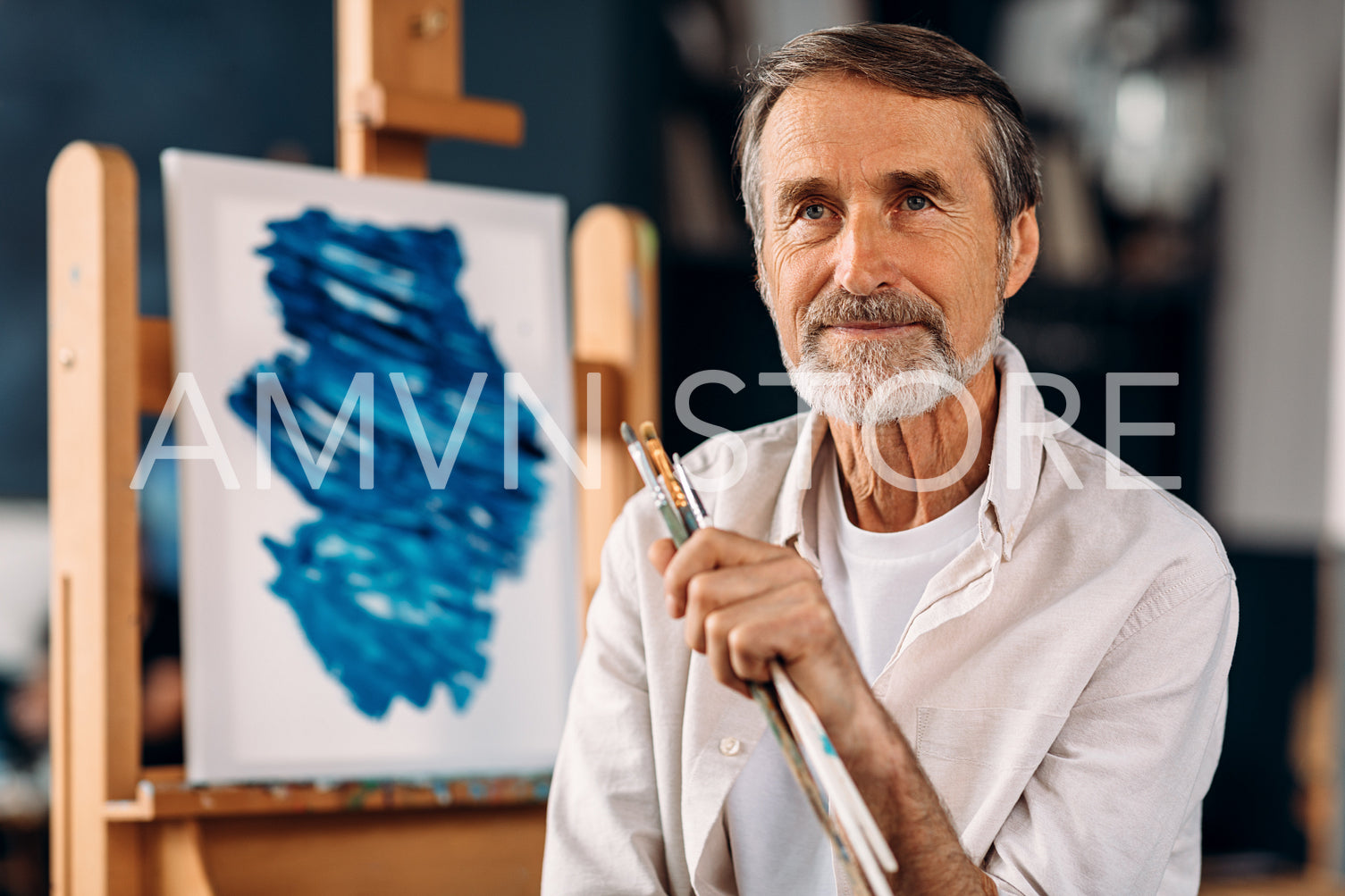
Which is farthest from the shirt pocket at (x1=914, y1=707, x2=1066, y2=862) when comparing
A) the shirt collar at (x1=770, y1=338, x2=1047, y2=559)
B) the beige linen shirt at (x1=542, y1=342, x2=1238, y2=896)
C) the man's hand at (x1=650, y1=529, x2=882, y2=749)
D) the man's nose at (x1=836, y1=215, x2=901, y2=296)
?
the man's nose at (x1=836, y1=215, x2=901, y2=296)

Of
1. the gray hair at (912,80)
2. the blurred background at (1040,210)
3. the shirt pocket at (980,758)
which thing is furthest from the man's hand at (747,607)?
the blurred background at (1040,210)

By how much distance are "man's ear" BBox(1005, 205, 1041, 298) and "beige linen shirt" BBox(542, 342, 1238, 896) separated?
0.26 feet

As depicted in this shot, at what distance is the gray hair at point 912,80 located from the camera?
1.23 meters

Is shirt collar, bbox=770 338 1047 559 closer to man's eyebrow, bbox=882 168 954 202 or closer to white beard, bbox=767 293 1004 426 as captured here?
white beard, bbox=767 293 1004 426

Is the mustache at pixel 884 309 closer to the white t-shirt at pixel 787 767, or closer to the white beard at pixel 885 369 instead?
the white beard at pixel 885 369

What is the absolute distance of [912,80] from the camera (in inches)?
48.2

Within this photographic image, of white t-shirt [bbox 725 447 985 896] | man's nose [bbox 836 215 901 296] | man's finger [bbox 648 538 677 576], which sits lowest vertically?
white t-shirt [bbox 725 447 985 896]

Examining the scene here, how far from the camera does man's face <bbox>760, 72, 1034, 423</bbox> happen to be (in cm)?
123

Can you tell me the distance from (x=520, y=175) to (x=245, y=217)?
1497mm

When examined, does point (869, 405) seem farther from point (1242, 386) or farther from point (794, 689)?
point (1242, 386)

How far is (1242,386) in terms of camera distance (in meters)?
3.86

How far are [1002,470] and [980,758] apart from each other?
27 cm

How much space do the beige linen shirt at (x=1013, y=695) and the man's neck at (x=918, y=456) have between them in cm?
3

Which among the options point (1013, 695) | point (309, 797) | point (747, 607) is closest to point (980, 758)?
point (1013, 695)
